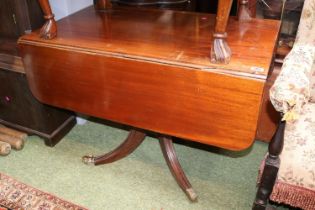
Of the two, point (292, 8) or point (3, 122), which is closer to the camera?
point (292, 8)

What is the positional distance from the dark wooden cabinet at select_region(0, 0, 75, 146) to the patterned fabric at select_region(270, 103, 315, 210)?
129 centimetres

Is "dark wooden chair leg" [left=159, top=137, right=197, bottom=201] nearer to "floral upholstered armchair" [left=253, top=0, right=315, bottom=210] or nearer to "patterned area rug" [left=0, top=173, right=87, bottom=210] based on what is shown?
"floral upholstered armchair" [left=253, top=0, right=315, bottom=210]

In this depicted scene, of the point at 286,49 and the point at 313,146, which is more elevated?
the point at 286,49

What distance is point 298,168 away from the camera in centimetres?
117

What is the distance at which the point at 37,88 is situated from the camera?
4.96 ft

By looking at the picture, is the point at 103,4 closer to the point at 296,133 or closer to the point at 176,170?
the point at 176,170

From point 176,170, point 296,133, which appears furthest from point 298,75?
point 176,170

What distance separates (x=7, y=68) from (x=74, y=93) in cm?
56

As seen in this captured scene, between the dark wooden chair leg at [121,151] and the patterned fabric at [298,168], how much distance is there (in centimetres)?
74

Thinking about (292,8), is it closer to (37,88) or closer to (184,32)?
(184,32)

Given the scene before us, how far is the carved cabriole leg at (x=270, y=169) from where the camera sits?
3.82 ft

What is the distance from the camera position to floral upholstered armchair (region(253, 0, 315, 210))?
3.46 feet

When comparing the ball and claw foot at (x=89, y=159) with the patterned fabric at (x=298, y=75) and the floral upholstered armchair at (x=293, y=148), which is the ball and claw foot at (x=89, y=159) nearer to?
the floral upholstered armchair at (x=293, y=148)

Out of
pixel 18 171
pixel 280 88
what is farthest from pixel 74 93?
pixel 280 88
